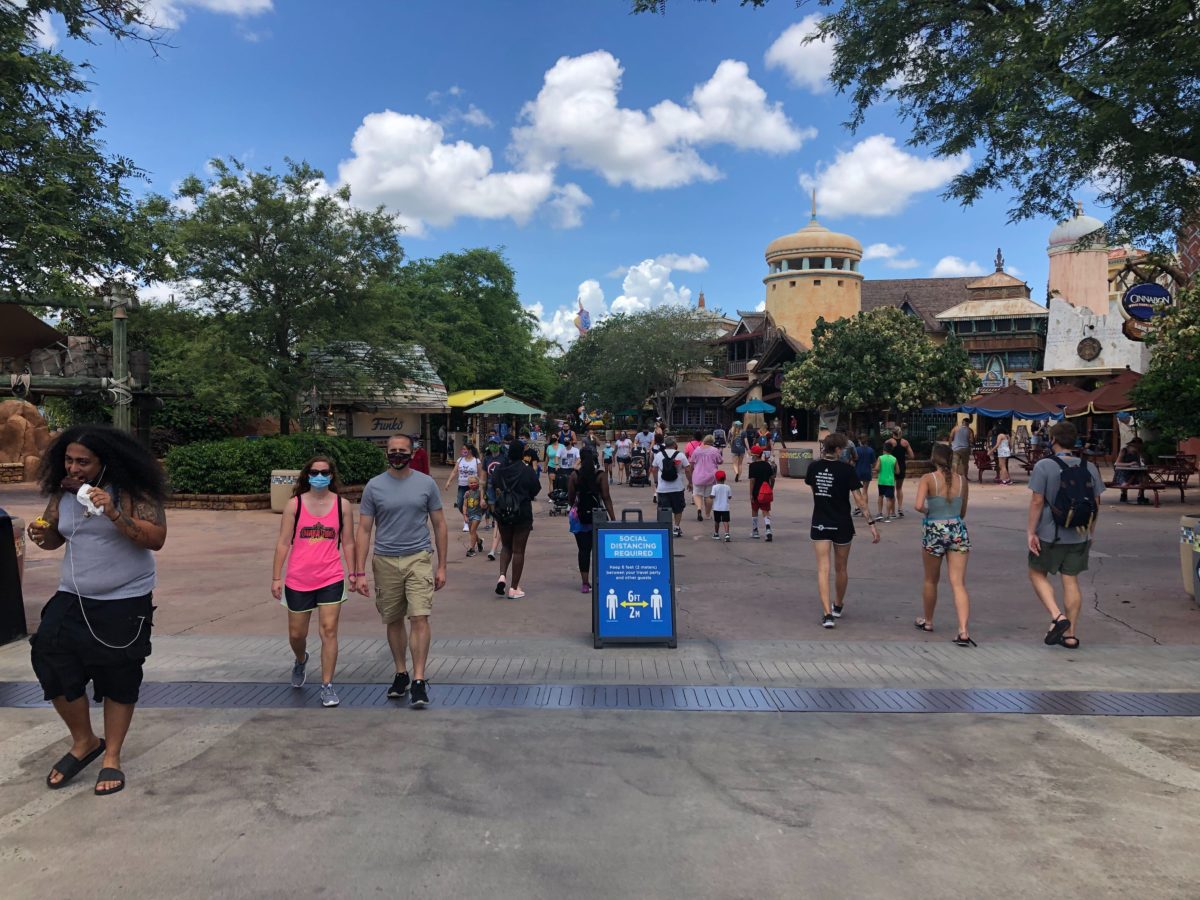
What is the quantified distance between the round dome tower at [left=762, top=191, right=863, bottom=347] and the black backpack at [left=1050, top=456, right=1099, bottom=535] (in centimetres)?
4440

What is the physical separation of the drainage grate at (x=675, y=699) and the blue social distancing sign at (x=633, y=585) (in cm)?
99

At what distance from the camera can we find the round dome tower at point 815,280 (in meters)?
50.2

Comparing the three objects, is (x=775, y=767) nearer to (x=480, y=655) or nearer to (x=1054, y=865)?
(x=1054, y=865)

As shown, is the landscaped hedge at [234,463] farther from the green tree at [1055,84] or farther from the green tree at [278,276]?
the green tree at [1055,84]

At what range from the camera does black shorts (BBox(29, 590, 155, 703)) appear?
156 inches

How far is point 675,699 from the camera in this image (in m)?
5.55

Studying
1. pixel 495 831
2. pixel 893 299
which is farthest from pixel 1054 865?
pixel 893 299

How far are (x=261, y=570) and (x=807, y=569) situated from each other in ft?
21.9

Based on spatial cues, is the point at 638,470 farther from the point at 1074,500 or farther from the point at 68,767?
the point at 68,767

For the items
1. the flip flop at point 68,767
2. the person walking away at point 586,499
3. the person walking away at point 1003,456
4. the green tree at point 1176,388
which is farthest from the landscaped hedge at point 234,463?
the person walking away at point 1003,456

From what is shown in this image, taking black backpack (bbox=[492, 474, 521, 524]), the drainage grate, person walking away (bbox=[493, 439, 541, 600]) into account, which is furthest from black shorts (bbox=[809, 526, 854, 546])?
black backpack (bbox=[492, 474, 521, 524])

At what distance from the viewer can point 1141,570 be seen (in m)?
9.97

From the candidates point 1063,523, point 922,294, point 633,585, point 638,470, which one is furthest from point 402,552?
point 922,294

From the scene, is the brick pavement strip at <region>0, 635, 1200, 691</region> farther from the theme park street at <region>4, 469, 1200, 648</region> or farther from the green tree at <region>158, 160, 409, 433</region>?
the green tree at <region>158, 160, 409, 433</region>
